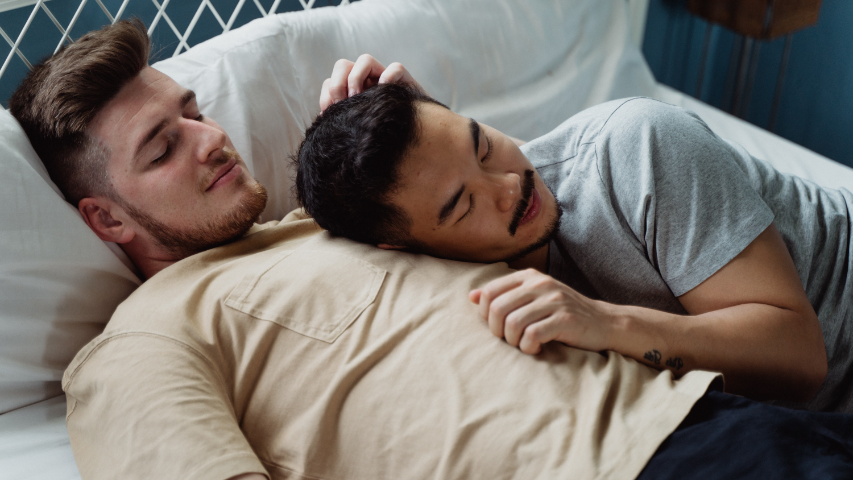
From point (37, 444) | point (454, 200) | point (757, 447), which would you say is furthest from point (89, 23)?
point (757, 447)

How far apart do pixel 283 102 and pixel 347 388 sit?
772 mm

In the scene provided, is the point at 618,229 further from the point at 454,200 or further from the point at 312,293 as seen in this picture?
the point at 312,293

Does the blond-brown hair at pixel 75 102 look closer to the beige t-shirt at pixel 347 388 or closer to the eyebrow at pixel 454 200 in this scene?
the beige t-shirt at pixel 347 388

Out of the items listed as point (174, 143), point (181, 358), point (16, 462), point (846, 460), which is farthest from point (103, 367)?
point (846, 460)

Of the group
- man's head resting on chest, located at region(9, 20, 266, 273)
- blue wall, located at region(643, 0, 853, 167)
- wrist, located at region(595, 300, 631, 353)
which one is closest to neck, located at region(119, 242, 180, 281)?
man's head resting on chest, located at region(9, 20, 266, 273)

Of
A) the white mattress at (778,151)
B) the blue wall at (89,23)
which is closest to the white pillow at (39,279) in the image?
the blue wall at (89,23)

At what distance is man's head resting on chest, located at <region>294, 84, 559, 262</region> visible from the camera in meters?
0.96

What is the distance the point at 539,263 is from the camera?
117 centimetres

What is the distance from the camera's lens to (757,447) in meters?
0.75

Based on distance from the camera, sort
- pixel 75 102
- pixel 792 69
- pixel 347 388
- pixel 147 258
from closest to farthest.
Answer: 1. pixel 347 388
2. pixel 75 102
3. pixel 147 258
4. pixel 792 69

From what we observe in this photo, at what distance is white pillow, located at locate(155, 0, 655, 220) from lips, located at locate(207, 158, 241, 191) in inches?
6.7

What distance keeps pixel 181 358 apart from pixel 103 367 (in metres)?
0.11

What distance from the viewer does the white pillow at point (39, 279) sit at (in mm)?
1022

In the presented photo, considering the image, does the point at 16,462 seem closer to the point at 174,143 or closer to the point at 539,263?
the point at 174,143
